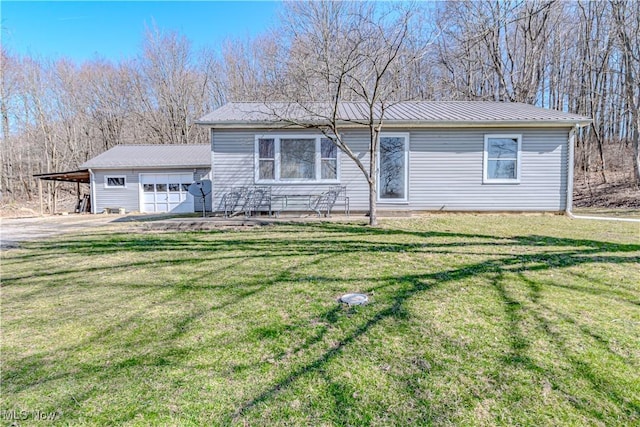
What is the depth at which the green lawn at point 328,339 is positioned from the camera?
1.78m

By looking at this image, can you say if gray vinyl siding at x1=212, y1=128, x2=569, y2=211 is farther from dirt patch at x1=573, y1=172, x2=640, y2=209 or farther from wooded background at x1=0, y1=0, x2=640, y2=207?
dirt patch at x1=573, y1=172, x2=640, y2=209

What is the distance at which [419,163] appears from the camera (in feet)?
31.7

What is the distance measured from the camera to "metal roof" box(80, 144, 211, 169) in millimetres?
15586

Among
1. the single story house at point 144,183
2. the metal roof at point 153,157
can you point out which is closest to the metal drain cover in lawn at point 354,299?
the metal roof at point 153,157

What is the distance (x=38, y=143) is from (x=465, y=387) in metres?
29.6

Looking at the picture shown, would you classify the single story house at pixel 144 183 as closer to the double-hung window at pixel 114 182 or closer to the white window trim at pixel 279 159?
the double-hung window at pixel 114 182

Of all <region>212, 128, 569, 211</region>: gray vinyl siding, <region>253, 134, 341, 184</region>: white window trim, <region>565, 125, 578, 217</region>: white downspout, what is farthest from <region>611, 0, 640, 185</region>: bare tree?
<region>253, 134, 341, 184</region>: white window trim

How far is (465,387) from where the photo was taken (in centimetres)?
191

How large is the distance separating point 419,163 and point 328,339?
8.13m

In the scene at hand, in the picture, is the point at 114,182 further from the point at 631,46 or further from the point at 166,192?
the point at 631,46

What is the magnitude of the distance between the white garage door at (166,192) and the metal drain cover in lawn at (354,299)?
551 inches

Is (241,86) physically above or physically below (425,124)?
above

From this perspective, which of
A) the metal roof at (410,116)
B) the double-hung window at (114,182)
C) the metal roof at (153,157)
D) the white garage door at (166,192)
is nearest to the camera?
the metal roof at (410,116)

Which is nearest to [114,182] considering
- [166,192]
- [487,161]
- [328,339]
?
[166,192]
